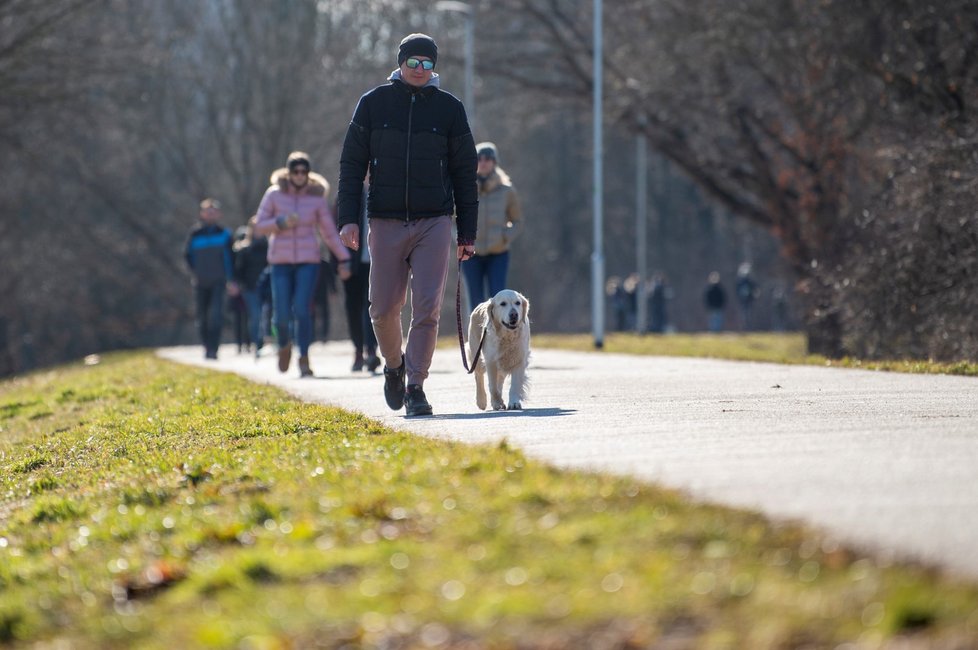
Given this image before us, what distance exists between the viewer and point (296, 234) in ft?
54.0

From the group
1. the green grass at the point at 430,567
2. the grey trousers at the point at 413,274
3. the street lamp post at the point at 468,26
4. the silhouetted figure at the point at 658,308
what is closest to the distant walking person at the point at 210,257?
the street lamp post at the point at 468,26

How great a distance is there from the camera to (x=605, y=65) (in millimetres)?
30766

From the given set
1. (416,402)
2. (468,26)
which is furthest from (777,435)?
(468,26)

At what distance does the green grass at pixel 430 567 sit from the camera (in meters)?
4.29

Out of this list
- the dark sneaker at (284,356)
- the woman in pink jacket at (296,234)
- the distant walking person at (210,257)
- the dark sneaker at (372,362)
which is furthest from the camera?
the distant walking person at (210,257)

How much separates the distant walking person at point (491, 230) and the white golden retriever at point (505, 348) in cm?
387

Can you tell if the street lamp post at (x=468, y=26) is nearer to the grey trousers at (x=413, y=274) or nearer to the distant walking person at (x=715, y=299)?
the distant walking person at (x=715, y=299)

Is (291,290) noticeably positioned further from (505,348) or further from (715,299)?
(715,299)

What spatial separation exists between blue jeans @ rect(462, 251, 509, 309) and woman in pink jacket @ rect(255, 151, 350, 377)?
1617mm

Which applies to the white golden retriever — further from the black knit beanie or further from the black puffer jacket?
the black knit beanie

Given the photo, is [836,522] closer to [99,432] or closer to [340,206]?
[340,206]

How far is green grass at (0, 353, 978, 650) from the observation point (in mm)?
4289

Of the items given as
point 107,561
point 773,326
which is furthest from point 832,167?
point 773,326

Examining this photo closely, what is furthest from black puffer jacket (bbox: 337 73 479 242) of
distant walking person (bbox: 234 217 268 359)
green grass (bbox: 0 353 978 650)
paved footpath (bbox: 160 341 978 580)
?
distant walking person (bbox: 234 217 268 359)
